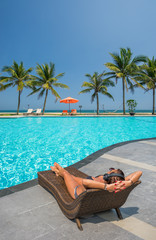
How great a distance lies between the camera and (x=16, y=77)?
2544 cm

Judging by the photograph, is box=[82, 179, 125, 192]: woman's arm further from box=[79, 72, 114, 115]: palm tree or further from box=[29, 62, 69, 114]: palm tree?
box=[79, 72, 114, 115]: palm tree

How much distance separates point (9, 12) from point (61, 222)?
38.7m

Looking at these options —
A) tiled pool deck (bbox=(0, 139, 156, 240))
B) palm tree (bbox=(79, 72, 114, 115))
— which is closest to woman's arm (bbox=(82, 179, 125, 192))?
tiled pool deck (bbox=(0, 139, 156, 240))

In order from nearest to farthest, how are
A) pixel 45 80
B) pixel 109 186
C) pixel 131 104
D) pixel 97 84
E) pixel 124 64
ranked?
pixel 109 186, pixel 124 64, pixel 131 104, pixel 45 80, pixel 97 84

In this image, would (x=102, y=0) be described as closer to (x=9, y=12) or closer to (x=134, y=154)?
(x=9, y=12)

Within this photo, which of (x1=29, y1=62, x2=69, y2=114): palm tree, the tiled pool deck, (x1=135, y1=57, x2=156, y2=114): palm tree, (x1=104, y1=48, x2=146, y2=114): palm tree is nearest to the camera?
the tiled pool deck

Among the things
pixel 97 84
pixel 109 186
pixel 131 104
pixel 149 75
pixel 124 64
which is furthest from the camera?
pixel 149 75

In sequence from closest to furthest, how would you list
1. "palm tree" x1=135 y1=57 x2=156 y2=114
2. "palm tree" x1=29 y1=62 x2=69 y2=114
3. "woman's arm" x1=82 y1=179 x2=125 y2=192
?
1. "woman's arm" x1=82 y1=179 x2=125 y2=192
2. "palm tree" x1=29 y1=62 x2=69 y2=114
3. "palm tree" x1=135 y1=57 x2=156 y2=114

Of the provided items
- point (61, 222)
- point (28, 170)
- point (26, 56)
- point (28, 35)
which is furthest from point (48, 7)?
point (26, 56)

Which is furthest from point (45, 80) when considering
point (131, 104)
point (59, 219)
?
point (59, 219)

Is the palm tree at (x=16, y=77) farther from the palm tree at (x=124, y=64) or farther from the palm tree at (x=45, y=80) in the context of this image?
the palm tree at (x=124, y=64)

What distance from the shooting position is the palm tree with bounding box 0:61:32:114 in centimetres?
2464

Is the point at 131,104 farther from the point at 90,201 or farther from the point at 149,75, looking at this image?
the point at 90,201

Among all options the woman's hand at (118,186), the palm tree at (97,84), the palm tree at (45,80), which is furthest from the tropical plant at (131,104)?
the woman's hand at (118,186)
